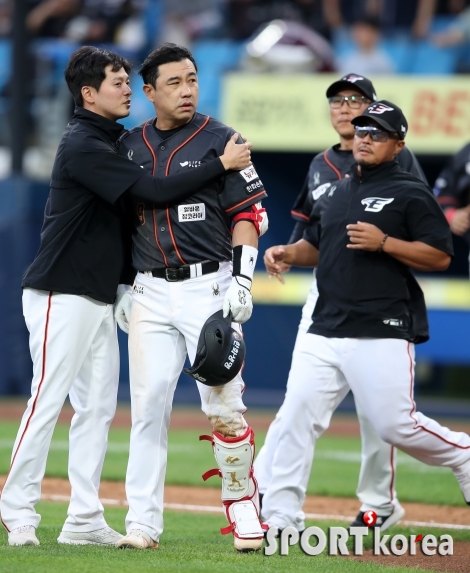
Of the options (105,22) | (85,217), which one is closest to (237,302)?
(85,217)

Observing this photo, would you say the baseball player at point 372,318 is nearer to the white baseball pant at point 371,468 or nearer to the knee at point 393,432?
the knee at point 393,432

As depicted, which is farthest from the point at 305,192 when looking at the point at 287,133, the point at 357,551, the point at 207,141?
the point at 287,133

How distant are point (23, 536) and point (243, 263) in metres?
1.53

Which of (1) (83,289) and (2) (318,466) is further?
(2) (318,466)

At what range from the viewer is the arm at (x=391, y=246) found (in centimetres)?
501

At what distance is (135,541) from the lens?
4504 mm

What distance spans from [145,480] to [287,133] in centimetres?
816

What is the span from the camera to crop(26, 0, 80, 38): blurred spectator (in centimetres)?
1449

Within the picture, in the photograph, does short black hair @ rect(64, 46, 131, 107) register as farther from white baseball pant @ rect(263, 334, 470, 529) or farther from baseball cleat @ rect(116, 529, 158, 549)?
baseball cleat @ rect(116, 529, 158, 549)

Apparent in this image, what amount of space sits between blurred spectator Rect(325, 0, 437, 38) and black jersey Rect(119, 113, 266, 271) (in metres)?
9.36

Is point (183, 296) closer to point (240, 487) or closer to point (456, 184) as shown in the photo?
point (240, 487)

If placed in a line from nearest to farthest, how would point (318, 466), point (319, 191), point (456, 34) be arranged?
point (319, 191)
point (318, 466)
point (456, 34)

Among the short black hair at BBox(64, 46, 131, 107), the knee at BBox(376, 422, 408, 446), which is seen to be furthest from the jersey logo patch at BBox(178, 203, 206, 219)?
the knee at BBox(376, 422, 408, 446)

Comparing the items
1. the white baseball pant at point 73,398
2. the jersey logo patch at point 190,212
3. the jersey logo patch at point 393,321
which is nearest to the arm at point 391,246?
the jersey logo patch at point 393,321
